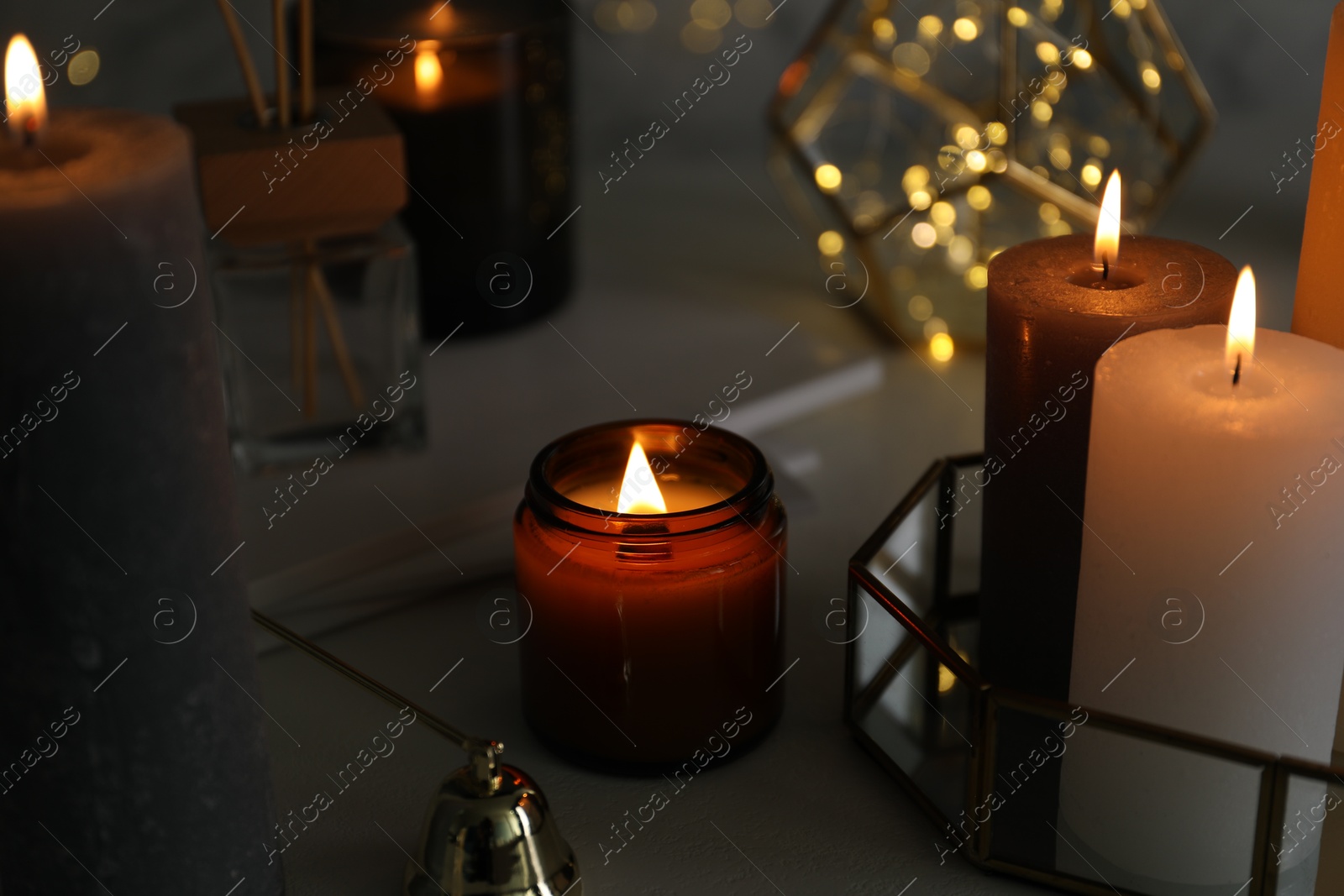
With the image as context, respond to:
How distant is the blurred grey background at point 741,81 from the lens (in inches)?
32.3

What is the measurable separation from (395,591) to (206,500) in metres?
0.24

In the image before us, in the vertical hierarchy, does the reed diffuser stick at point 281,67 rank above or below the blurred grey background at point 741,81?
above

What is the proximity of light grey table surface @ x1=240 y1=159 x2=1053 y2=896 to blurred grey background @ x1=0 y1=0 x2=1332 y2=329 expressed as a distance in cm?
6

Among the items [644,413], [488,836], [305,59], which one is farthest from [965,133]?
[488,836]

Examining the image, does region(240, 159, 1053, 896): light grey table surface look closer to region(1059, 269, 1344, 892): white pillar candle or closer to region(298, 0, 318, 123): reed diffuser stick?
region(1059, 269, 1344, 892): white pillar candle

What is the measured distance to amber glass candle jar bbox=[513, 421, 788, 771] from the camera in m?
0.45

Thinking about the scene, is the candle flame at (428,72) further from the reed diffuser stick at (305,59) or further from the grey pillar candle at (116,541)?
the grey pillar candle at (116,541)

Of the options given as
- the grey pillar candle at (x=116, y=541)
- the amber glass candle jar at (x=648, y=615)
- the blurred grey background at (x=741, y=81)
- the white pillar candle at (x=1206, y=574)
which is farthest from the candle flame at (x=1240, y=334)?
the blurred grey background at (x=741, y=81)

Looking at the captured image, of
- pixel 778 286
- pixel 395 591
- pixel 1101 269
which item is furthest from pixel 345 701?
pixel 778 286

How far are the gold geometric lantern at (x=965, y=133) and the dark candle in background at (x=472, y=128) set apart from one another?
0.12m

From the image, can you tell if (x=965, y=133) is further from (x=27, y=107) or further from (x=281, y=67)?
(x=27, y=107)

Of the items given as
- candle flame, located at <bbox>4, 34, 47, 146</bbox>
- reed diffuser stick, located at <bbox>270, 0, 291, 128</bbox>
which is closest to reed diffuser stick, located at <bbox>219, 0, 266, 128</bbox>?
reed diffuser stick, located at <bbox>270, 0, 291, 128</bbox>

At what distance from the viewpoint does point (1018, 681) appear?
0.49 meters

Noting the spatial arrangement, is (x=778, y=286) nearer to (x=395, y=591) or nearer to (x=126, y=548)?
(x=395, y=591)
